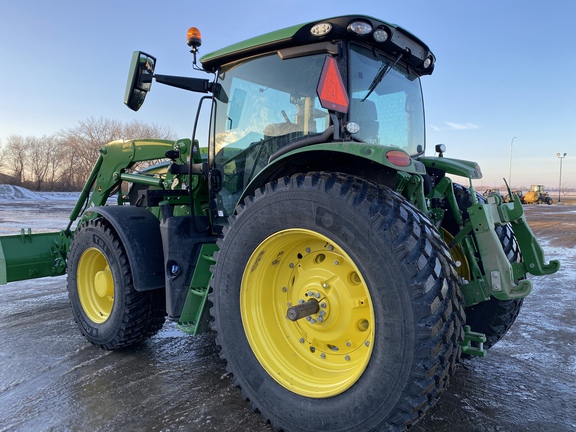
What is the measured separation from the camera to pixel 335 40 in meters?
2.68

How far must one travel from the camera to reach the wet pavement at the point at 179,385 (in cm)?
251

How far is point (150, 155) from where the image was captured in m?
4.64

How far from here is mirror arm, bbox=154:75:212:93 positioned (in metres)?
3.24

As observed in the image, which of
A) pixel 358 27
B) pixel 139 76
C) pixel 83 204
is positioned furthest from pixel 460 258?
pixel 83 204

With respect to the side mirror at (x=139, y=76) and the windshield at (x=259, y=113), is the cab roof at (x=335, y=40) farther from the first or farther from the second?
the side mirror at (x=139, y=76)

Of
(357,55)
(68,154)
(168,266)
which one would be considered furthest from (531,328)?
(68,154)

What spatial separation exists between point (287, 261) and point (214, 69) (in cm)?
185

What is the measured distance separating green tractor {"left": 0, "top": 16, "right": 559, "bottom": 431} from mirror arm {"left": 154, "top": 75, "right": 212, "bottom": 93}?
0.01 metres

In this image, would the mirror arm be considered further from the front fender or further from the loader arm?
the front fender

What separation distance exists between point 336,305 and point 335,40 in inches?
66.3

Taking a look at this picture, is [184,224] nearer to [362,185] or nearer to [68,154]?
[362,185]

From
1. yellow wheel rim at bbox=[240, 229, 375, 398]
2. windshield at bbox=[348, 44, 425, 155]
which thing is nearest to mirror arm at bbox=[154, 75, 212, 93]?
windshield at bbox=[348, 44, 425, 155]

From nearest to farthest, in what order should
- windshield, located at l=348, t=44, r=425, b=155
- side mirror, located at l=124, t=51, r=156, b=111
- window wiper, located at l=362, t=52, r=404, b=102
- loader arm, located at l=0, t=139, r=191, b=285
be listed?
windshield, located at l=348, t=44, r=425, b=155 → window wiper, located at l=362, t=52, r=404, b=102 → side mirror, located at l=124, t=51, r=156, b=111 → loader arm, located at l=0, t=139, r=191, b=285

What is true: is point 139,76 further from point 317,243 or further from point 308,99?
point 317,243
